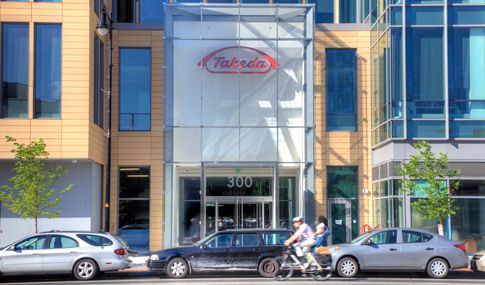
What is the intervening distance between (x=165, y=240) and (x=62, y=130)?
598 cm

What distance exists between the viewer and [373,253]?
14352 mm

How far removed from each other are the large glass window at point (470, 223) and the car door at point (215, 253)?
32.2 ft

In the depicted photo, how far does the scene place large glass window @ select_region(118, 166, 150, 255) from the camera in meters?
21.9

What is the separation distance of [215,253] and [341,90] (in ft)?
36.7

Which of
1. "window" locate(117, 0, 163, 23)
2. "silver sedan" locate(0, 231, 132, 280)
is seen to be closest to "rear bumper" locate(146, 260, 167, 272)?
"silver sedan" locate(0, 231, 132, 280)

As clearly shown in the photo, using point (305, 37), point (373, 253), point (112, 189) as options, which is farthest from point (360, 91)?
point (112, 189)

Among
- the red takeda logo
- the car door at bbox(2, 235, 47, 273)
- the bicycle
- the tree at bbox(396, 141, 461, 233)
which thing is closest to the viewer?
the bicycle

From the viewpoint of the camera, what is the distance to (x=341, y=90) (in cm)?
2275

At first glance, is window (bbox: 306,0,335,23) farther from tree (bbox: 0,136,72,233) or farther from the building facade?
tree (bbox: 0,136,72,233)

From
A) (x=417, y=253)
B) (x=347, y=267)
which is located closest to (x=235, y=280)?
(x=347, y=267)

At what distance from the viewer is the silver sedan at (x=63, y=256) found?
14.0 meters

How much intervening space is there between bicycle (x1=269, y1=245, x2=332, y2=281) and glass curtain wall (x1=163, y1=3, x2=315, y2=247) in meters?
7.59

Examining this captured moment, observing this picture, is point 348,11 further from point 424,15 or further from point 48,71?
point 48,71

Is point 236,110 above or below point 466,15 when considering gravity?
below
